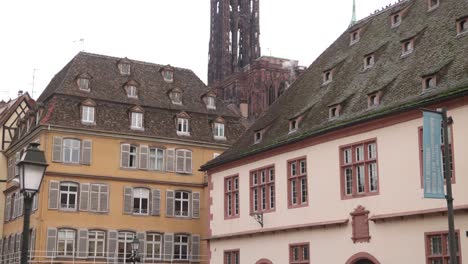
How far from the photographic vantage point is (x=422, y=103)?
24.4 meters

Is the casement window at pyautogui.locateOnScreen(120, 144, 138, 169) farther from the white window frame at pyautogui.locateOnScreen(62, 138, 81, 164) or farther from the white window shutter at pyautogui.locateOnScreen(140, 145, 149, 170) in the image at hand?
the white window frame at pyautogui.locateOnScreen(62, 138, 81, 164)

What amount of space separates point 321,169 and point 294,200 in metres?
2.28

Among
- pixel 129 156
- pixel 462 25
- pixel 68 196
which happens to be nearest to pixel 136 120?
pixel 129 156

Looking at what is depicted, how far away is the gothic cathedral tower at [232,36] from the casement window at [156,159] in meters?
65.6

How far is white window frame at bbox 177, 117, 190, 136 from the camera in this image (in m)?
49.2

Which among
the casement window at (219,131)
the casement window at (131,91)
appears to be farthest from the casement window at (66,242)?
the casement window at (219,131)

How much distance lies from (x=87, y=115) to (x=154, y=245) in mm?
8976

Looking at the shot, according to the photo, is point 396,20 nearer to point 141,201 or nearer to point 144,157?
point 144,157

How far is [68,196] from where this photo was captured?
44625 mm

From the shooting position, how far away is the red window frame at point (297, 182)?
3045 centimetres

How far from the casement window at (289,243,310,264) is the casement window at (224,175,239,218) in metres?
4.85

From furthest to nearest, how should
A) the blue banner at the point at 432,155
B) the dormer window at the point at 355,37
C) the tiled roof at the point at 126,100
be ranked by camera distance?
the tiled roof at the point at 126,100
the dormer window at the point at 355,37
the blue banner at the point at 432,155

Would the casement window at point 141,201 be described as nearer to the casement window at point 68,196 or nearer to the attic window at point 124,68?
the casement window at point 68,196

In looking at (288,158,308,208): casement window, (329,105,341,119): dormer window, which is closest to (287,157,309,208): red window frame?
(288,158,308,208): casement window
